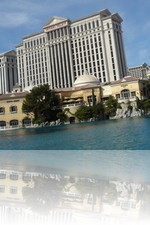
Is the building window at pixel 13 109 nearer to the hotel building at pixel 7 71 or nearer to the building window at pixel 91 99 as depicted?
the building window at pixel 91 99

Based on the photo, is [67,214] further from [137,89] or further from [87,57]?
[87,57]

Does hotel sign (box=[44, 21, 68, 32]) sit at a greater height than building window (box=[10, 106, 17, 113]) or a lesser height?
greater

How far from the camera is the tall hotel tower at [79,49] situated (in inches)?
3403

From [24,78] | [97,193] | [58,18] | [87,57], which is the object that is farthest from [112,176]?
[24,78]

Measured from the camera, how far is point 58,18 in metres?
91.5

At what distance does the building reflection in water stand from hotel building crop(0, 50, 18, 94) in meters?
110

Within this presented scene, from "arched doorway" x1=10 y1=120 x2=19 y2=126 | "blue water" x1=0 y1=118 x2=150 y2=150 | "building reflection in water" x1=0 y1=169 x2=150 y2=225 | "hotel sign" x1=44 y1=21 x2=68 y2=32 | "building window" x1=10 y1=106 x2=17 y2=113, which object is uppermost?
"hotel sign" x1=44 y1=21 x2=68 y2=32

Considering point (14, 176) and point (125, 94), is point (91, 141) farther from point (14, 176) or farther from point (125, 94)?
point (125, 94)

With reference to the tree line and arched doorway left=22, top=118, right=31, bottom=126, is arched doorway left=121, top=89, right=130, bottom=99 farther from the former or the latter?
arched doorway left=22, top=118, right=31, bottom=126

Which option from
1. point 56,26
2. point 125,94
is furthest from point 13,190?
point 56,26

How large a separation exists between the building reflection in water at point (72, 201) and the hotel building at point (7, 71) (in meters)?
110

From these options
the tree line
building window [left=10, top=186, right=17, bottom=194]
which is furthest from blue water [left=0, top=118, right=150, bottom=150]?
the tree line

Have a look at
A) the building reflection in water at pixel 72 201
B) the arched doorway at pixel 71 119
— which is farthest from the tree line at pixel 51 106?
the building reflection in water at pixel 72 201

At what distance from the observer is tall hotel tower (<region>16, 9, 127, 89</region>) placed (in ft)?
284
